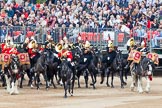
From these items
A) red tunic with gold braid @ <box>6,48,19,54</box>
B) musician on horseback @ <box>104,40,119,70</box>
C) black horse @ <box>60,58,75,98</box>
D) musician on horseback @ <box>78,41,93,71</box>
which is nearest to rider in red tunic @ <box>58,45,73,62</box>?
black horse @ <box>60,58,75,98</box>

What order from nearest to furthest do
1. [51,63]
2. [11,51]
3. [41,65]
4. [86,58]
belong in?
1. [11,51]
2. [41,65]
3. [51,63]
4. [86,58]

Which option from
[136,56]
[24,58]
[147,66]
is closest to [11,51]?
[24,58]

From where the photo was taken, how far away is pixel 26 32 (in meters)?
42.2

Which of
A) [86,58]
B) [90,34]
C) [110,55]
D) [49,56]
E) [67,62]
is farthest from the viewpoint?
[90,34]

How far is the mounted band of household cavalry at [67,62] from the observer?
108ft

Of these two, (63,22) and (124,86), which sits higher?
(63,22)

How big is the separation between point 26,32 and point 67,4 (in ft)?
20.4

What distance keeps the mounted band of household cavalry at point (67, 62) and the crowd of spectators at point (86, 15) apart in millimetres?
4414

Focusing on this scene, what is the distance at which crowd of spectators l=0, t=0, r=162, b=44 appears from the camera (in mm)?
43678

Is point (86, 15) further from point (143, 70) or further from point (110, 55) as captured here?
point (143, 70)

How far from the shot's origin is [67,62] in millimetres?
31922

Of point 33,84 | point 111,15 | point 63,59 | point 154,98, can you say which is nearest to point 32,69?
point 33,84

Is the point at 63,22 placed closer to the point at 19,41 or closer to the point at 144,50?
the point at 19,41

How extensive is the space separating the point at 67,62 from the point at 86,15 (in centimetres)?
1403
